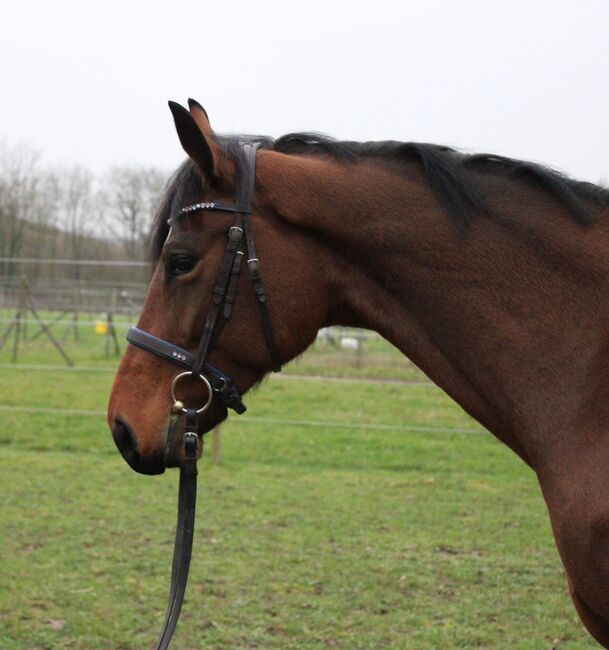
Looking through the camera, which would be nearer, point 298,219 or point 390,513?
point 298,219

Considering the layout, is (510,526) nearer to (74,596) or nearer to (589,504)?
(74,596)

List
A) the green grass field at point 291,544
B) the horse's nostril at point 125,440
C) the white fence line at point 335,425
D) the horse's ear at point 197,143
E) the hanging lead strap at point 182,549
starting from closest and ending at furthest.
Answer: the horse's ear at point 197,143 < the horse's nostril at point 125,440 < the hanging lead strap at point 182,549 < the green grass field at point 291,544 < the white fence line at point 335,425

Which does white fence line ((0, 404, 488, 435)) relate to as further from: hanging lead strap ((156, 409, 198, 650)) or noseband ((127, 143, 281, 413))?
noseband ((127, 143, 281, 413))

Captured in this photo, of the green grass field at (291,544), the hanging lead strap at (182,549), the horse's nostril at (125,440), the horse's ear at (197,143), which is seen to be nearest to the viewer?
the horse's ear at (197,143)

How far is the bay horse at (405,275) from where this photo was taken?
2.02m

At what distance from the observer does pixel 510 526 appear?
6254 millimetres

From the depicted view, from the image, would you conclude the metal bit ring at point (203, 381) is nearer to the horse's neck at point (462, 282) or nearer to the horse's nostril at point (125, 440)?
the horse's nostril at point (125, 440)

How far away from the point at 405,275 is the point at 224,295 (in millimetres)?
505

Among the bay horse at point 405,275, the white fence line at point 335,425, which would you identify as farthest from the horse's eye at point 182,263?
the white fence line at point 335,425

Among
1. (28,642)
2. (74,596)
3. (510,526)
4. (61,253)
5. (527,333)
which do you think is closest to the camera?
(527,333)

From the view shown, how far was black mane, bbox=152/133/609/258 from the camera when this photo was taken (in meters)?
2.09

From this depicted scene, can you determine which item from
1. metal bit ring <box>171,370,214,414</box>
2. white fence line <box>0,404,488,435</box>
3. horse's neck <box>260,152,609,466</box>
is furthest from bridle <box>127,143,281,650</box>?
white fence line <box>0,404,488,435</box>

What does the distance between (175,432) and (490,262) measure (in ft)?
3.23

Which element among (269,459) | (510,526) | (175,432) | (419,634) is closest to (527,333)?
(175,432)
